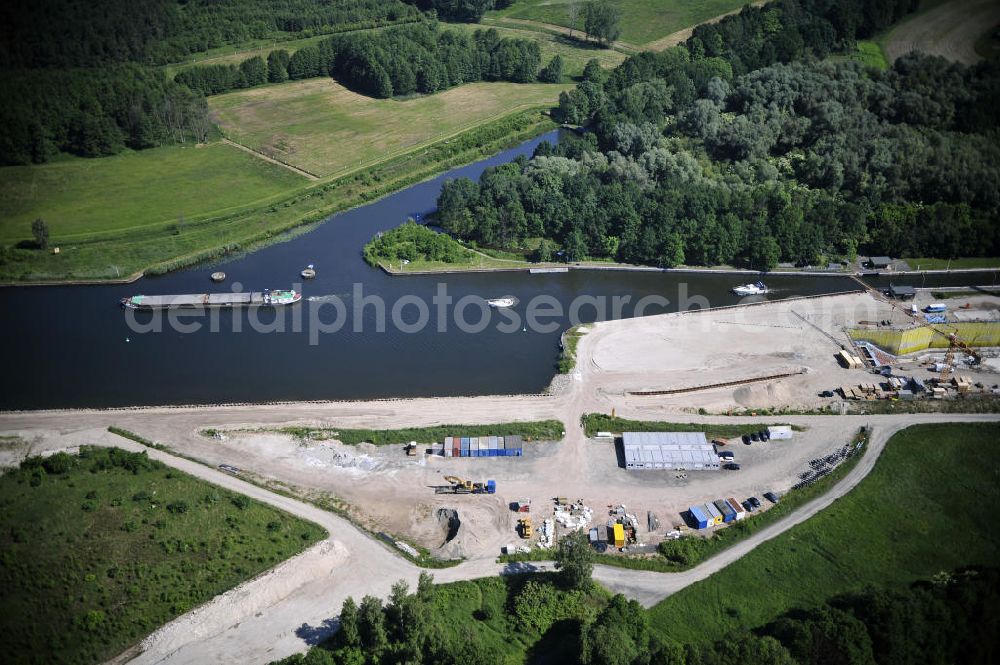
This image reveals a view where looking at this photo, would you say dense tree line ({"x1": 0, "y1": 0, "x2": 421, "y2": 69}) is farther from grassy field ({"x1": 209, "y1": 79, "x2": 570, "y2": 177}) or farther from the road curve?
the road curve

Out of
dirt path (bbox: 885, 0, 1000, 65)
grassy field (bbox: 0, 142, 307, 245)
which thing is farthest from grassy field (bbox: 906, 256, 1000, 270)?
grassy field (bbox: 0, 142, 307, 245)

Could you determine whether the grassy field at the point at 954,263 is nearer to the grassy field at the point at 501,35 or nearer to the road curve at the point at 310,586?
the road curve at the point at 310,586

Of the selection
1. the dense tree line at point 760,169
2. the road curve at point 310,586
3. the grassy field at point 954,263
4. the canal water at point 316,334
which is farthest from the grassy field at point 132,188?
the grassy field at point 954,263

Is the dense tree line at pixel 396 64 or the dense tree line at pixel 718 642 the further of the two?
the dense tree line at pixel 396 64

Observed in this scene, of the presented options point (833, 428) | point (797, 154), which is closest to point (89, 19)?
point (797, 154)

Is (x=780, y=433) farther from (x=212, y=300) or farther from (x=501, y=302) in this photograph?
(x=212, y=300)

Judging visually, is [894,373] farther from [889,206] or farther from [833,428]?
[889,206]
